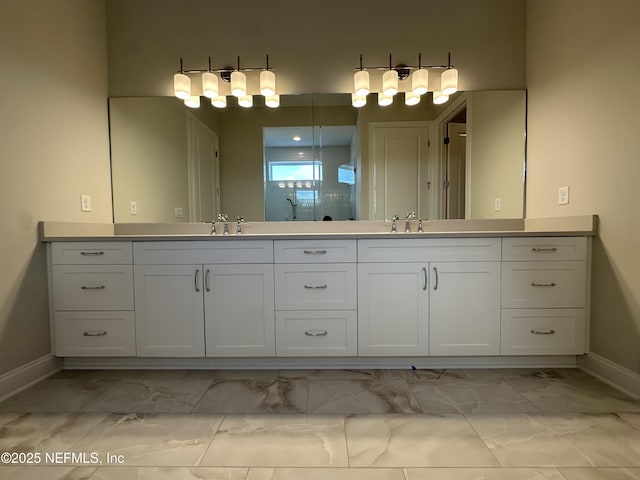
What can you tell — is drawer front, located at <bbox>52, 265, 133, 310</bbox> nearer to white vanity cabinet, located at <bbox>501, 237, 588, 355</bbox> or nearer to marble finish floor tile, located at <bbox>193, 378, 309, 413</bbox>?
marble finish floor tile, located at <bbox>193, 378, 309, 413</bbox>

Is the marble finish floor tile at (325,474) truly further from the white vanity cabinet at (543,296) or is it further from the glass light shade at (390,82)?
the glass light shade at (390,82)

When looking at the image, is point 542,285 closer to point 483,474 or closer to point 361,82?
point 483,474

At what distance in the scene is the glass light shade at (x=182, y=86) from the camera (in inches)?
86.7

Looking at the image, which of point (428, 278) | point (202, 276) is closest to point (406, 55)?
point (428, 278)

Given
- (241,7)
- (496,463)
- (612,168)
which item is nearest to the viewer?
(496,463)

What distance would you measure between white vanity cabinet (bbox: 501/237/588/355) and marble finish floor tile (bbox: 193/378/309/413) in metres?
1.23

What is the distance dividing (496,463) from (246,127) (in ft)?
7.80

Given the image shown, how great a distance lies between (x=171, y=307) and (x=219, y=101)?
1.51 meters

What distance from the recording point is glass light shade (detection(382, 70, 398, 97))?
220 centimetres

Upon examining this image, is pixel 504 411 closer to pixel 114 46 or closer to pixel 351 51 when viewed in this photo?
pixel 351 51

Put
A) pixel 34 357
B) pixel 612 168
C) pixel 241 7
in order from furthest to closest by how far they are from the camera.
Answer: pixel 241 7 → pixel 34 357 → pixel 612 168

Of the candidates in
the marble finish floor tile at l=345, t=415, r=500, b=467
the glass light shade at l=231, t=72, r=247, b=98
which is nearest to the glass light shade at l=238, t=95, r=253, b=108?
the glass light shade at l=231, t=72, r=247, b=98

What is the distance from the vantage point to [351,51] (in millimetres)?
2256

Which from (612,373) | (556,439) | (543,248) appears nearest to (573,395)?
(612,373)
